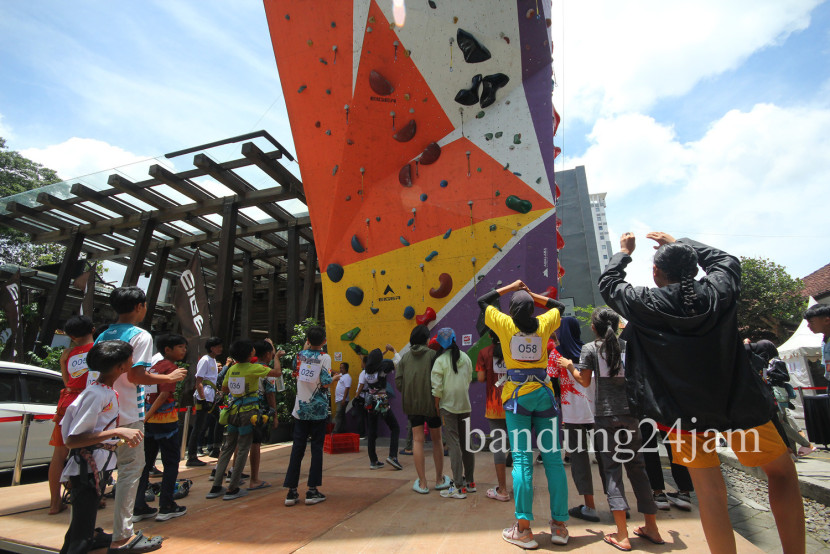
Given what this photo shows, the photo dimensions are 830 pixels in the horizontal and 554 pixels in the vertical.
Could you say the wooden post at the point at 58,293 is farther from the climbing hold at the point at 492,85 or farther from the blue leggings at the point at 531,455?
the blue leggings at the point at 531,455

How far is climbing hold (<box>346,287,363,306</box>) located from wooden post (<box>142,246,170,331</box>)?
21.6ft

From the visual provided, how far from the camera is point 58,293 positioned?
1164cm

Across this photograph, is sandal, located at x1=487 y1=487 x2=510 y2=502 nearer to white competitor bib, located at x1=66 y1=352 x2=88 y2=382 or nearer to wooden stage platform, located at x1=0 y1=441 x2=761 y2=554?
wooden stage platform, located at x1=0 y1=441 x2=761 y2=554

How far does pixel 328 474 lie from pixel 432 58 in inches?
271

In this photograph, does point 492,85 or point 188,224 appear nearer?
point 492,85

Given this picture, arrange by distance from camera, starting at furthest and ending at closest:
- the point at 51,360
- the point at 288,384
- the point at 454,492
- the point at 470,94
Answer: the point at 51,360 < the point at 288,384 < the point at 470,94 < the point at 454,492

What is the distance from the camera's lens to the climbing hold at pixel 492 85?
739 cm

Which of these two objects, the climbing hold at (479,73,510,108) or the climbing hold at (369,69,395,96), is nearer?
the climbing hold at (479,73,510,108)

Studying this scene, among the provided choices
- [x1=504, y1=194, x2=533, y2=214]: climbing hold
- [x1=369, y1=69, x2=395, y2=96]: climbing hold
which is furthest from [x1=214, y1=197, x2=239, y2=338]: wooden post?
[x1=504, y1=194, x2=533, y2=214]: climbing hold

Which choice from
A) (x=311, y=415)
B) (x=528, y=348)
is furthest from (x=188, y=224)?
(x=528, y=348)

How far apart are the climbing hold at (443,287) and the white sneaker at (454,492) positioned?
12.7 ft

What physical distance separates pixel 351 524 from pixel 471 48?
733 centimetres

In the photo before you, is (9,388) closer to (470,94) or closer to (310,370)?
(310,370)

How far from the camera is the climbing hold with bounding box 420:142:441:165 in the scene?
766 cm
